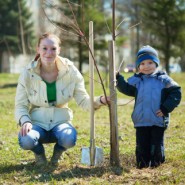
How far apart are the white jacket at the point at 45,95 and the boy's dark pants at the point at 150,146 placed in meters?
0.60

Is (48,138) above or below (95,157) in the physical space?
above

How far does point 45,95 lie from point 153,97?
39.9 inches

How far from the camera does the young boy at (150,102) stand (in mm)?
3848

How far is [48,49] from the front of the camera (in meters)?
3.93

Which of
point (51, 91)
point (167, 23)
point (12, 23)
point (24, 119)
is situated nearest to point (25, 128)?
point (24, 119)

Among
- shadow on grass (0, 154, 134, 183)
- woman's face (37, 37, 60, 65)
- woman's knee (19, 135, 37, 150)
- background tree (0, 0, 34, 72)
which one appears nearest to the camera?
shadow on grass (0, 154, 134, 183)

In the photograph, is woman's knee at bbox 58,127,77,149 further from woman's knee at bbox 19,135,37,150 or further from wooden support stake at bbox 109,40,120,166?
wooden support stake at bbox 109,40,120,166

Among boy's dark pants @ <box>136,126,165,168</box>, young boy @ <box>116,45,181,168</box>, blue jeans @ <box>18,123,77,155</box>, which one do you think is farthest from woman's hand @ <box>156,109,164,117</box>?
blue jeans @ <box>18,123,77,155</box>

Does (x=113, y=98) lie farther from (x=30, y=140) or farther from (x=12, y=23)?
(x=12, y=23)

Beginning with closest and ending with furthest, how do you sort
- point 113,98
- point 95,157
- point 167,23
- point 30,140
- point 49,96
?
point 113,98
point 30,140
point 95,157
point 49,96
point 167,23

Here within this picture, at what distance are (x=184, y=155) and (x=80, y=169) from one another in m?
1.17

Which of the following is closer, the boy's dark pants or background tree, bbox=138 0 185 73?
the boy's dark pants

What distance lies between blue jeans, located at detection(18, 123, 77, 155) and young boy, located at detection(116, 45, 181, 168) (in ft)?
2.05

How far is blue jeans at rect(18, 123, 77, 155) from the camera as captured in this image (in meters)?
3.82
